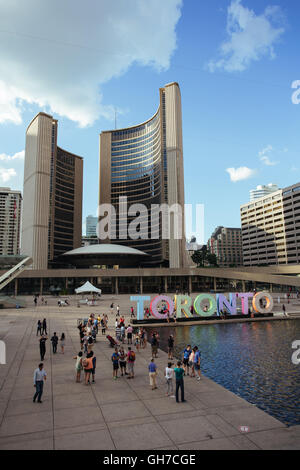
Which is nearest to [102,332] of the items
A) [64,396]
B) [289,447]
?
[64,396]

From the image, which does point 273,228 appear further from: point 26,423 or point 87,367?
point 26,423

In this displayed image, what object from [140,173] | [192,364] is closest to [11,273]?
[192,364]

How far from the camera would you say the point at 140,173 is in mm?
150875

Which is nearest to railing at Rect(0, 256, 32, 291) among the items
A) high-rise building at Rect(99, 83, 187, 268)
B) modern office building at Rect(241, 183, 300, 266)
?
high-rise building at Rect(99, 83, 187, 268)

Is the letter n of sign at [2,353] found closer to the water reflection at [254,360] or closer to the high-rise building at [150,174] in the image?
the water reflection at [254,360]

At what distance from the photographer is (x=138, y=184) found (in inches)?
5950

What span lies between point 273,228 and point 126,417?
170985mm

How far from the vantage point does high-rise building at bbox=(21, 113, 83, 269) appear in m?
122

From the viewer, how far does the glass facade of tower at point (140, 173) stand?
137 meters

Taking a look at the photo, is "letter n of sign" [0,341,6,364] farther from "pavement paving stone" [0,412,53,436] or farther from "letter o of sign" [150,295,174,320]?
"letter o of sign" [150,295,174,320]

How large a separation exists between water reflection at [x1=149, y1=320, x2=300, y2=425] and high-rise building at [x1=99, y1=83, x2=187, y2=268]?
8684 cm

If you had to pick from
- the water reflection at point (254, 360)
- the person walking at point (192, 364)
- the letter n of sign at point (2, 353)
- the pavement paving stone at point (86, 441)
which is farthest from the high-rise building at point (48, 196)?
the pavement paving stone at point (86, 441)

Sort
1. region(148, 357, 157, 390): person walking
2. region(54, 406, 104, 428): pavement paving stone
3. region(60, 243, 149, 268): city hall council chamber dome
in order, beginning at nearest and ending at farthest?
region(54, 406, 104, 428): pavement paving stone
region(148, 357, 157, 390): person walking
region(60, 243, 149, 268): city hall council chamber dome
